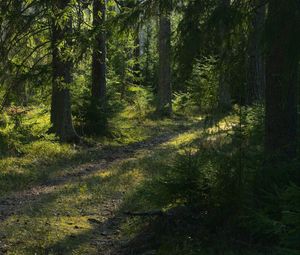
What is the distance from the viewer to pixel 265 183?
6.18m

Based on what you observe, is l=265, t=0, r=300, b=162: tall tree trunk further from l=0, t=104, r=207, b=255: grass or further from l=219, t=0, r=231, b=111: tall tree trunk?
l=0, t=104, r=207, b=255: grass

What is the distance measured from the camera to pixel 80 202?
28.5 feet

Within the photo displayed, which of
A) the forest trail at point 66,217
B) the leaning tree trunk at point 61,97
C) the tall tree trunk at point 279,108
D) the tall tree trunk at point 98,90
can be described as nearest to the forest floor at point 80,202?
the forest trail at point 66,217

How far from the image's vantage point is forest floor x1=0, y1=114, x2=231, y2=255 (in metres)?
6.58

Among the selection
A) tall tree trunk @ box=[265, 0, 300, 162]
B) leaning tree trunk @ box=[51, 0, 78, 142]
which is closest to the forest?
tall tree trunk @ box=[265, 0, 300, 162]

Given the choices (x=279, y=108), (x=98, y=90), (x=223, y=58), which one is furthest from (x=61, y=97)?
(x=279, y=108)

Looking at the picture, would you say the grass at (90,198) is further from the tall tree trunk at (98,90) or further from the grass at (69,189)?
the tall tree trunk at (98,90)

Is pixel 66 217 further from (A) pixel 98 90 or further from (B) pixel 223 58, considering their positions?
(A) pixel 98 90

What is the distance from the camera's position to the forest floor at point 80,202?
21.6 ft

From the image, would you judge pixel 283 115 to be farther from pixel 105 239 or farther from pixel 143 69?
pixel 143 69

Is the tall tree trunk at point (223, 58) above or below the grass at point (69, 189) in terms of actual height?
above

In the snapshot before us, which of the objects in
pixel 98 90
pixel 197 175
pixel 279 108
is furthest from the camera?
pixel 98 90

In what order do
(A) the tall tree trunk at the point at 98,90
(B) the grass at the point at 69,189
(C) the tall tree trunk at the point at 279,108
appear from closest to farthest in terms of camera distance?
(C) the tall tree trunk at the point at 279,108 → (B) the grass at the point at 69,189 → (A) the tall tree trunk at the point at 98,90

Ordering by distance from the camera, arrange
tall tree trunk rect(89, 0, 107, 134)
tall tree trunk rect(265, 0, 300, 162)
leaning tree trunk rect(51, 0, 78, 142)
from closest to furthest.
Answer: tall tree trunk rect(265, 0, 300, 162) < leaning tree trunk rect(51, 0, 78, 142) < tall tree trunk rect(89, 0, 107, 134)
